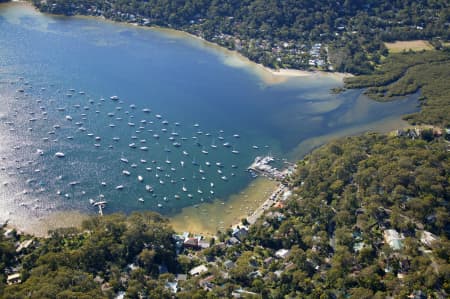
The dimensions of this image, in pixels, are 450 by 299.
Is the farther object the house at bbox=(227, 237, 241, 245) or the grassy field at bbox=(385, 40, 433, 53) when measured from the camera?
the grassy field at bbox=(385, 40, 433, 53)

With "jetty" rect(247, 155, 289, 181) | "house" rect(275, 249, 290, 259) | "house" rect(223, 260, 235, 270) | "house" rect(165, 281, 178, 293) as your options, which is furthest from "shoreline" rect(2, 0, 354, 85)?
"house" rect(165, 281, 178, 293)

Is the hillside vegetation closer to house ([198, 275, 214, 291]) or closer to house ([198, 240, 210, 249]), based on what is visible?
house ([198, 240, 210, 249])

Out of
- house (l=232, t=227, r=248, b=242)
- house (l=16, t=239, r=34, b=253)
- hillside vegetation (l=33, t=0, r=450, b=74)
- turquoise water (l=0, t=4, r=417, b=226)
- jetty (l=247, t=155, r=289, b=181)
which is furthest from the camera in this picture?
hillside vegetation (l=33, t=0, r=450, b=74)

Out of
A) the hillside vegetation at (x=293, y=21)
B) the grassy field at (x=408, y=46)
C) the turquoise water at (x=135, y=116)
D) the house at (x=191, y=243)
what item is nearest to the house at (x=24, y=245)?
the turquoise water at (x=135, y=116)

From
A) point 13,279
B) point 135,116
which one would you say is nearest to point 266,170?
point 135,116

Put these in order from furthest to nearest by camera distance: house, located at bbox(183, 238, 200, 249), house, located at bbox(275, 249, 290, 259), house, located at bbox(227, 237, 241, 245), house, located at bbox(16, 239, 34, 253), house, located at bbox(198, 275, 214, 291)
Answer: house, located at bbox(227, 237, 241, 245), house, located at bbox(183, 238, 200, 249), house, located at bbox(275, 249, 290, 259), house, located at bbox(16, 239, 34, 253), house, located at bbox(198, 275, 214, 291)
